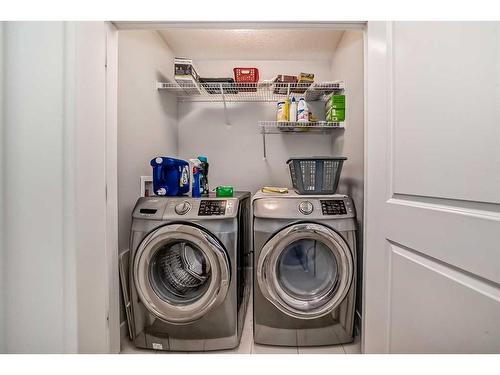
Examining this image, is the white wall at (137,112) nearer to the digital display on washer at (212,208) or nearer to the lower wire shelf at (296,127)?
the digital display on washer at (212,208)

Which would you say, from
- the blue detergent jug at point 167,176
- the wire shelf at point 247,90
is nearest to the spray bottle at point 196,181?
the blue detergent jug at point 167,176

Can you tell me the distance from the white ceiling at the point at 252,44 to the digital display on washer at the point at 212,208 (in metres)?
1.42

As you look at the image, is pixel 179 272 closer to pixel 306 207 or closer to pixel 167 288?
pixel 167 288

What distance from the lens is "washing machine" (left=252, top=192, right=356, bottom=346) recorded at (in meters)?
1.33

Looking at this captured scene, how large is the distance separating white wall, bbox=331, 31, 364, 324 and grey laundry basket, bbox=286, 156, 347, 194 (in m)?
0.18

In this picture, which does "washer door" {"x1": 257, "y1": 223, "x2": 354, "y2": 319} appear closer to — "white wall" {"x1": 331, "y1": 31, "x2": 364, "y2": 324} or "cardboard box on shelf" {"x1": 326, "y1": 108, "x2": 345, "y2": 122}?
"white wall" {"x1": 331, "y1": 31, "x2": 364, "y2": 324}

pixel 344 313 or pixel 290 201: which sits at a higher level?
pixel 290 201

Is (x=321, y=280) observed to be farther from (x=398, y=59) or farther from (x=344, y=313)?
(x=398, y=59)

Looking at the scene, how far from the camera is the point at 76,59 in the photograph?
918 millimetres

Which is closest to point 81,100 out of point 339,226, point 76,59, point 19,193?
point 76,59

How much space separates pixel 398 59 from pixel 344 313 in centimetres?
139

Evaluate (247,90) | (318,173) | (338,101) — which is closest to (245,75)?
(247,90)

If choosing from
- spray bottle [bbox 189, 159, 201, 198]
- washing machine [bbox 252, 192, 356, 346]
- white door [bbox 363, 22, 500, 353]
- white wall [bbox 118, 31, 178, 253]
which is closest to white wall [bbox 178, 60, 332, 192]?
white wall [bbox 118, 31, 178, 253]

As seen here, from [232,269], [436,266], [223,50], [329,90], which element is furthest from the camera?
[223,50]
